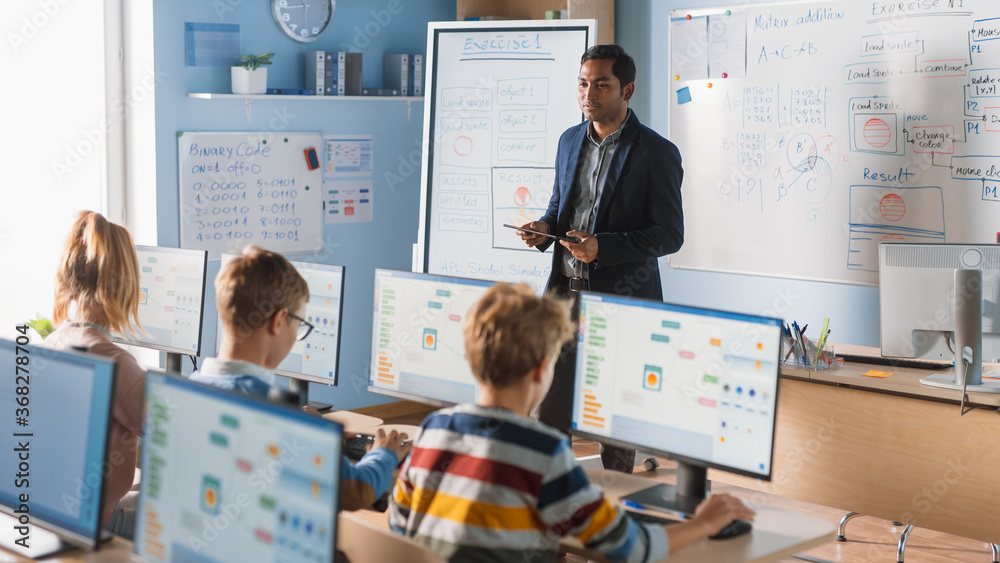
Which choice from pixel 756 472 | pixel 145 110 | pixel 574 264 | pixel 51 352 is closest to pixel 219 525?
pixel 51 352

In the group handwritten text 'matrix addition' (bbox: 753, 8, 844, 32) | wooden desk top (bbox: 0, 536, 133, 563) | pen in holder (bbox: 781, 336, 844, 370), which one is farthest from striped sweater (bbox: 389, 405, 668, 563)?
handwritten text 'matrix addition' (bbox: 753, 8, 844, 32)

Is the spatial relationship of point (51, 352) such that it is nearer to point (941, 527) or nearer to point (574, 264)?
point (574, 264)

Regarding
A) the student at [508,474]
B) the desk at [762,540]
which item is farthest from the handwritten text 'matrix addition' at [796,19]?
the student at [508,474]

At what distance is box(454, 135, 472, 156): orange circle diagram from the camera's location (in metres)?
4.61

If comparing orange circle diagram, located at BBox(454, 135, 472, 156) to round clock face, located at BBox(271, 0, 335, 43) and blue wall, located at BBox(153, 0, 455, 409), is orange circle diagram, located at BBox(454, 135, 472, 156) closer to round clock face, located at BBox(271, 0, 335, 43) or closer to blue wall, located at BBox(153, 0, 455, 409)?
blue wall, located at BBox(153, 0, 455, 409)

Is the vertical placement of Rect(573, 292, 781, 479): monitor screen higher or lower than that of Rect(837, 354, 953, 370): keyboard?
higher

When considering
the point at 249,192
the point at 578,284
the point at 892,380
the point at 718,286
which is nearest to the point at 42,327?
the point at 249,192

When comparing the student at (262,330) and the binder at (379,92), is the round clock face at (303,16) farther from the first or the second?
the student at (262,330)

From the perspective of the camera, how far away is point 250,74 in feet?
14.5

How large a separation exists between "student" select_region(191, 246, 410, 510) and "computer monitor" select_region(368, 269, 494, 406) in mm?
524

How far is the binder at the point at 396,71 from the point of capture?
5098 millimetres

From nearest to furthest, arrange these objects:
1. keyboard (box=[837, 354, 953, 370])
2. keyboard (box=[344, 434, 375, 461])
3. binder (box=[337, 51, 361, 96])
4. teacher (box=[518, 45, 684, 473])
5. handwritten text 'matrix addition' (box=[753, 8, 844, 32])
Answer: keyboard (box=[344, 434, 375, 461]) → teacher (box=[518, 45, 684, 473]) → keyboard (box=[837, 354, 953, 370]) → handwritten text 'matrix addition' (box=[753, 8, 844, 32]) → binder (box=[337, 51, 361, 96])

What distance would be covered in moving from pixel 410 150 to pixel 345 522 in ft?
12.5

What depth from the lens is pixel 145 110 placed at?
4.27m
